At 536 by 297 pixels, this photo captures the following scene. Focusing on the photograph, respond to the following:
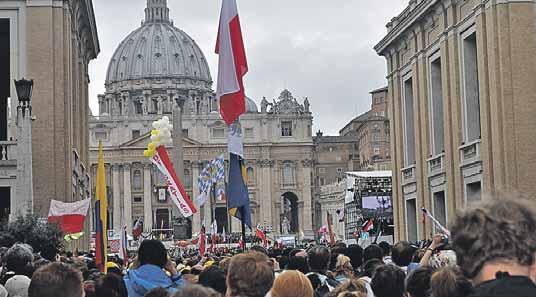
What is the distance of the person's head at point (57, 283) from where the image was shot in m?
6.57

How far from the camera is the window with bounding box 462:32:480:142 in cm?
3619

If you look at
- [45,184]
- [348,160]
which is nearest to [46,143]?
[45,184]

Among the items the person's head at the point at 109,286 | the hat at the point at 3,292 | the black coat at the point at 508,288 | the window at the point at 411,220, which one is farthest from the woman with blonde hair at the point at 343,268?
the window at the point at 411,220

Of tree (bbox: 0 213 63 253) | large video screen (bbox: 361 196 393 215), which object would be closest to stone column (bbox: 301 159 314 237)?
large video screen (bbox: 361 196 393 215)

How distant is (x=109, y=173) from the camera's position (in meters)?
148

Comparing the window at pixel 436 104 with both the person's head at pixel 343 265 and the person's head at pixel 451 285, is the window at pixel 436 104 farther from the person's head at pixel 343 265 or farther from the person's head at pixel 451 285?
the person's head at pixel 451 285

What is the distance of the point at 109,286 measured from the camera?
8891 millimetres

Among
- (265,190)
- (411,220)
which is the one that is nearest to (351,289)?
(411,220)

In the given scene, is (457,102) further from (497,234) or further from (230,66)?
(497,234)

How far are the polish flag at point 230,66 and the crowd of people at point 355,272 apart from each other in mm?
2933

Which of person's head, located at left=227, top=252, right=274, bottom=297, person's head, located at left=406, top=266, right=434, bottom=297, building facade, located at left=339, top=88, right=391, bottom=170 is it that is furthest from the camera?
building facade, located at left=339, top=88, right=391, bottom=170

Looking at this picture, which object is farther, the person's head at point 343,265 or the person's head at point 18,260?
the person's head at point 18,260

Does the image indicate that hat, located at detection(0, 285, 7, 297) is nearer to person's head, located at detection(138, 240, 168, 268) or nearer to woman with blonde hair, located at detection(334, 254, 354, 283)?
person's head, located at detection(138, 240, 168, 268)

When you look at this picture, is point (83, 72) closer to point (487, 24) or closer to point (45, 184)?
point (45, 184)
